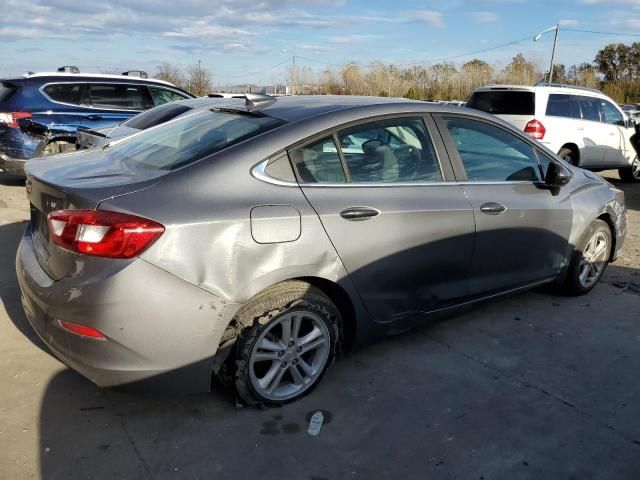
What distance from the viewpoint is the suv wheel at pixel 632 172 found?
38.2 feet

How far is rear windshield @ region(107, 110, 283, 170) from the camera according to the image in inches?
117

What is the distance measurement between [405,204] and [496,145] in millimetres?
1126

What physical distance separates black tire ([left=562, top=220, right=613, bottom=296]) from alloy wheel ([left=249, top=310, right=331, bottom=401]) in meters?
2.49

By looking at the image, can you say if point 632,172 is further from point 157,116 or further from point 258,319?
point 258,319

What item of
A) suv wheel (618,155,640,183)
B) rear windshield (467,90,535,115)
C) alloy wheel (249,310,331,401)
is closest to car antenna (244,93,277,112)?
alloy wheel (249,310,331,401)

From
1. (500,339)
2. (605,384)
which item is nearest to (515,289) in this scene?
(500,339)

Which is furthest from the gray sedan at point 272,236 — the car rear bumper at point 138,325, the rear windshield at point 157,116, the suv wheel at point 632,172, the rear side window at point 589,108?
the suv wheel at point 632,172

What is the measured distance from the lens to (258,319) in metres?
2.83

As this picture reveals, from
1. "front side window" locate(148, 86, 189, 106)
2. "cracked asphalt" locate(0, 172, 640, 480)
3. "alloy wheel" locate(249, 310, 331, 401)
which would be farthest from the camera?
"front side window" locate(148, 86, 189, 106)

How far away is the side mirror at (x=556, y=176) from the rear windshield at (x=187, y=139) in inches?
85.1

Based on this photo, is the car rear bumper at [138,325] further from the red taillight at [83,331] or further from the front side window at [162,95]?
the front side window at [162,95]

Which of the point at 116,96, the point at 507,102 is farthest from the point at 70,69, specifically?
the point at 507,102

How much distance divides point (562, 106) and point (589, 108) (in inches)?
37.2

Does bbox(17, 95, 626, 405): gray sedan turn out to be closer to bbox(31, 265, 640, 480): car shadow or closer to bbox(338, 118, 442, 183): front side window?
bbox(338, 118, 442, 183): front side window
